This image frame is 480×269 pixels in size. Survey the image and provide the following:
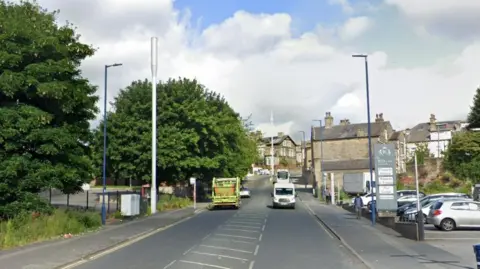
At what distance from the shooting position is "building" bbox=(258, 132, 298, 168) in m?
158

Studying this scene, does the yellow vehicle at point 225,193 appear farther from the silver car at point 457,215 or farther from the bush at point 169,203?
the silver car at point 457,215

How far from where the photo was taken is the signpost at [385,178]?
29250 millimetres

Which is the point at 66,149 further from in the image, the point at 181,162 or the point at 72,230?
the point at 181,162

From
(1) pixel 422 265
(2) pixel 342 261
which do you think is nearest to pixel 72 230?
(2) pixel 342 261

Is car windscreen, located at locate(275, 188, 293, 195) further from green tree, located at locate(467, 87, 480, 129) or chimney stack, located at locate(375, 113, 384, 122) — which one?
chimney stack, located at locate(375, 113, 384, 122)

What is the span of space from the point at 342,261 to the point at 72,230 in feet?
48.4

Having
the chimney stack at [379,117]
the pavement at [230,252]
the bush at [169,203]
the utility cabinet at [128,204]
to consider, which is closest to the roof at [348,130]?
the chimney stack at [379,117]

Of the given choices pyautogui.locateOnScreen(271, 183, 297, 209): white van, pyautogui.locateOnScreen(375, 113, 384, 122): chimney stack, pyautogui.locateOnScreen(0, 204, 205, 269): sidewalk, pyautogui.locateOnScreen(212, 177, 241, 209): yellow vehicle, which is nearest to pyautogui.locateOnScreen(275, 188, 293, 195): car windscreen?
pyautogui.locateOnScreen(271, 183, 297, 209): white van

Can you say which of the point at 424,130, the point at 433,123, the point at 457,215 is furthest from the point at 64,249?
the point at 424,130

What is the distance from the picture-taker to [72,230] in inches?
1019

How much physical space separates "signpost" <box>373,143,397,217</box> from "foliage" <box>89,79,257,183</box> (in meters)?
28.7

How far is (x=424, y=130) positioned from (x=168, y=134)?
277 feet

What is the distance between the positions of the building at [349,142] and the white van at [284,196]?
35.6m

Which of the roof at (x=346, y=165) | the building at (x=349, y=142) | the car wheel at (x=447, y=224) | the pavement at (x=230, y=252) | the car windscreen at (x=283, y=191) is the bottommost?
the pavement at (x=230, y=252)
